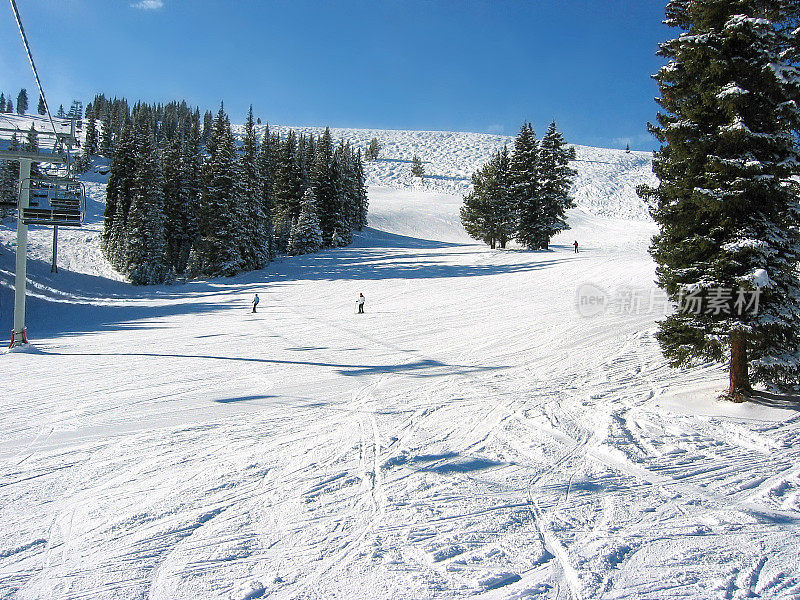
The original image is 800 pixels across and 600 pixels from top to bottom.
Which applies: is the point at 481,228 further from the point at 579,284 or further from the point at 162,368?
the point at 162,368

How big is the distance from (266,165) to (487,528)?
60.6m

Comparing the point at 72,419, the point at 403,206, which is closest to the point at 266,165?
the point at 403,206

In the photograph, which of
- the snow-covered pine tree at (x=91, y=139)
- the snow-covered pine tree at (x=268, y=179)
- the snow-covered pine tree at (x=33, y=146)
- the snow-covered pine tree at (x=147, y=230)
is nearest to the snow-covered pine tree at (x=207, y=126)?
the snow-covered pine tree at (x=91, y=139)

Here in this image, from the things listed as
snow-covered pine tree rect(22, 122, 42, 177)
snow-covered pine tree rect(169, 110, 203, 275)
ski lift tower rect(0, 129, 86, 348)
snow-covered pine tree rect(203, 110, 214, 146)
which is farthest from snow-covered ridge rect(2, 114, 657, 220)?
ski lift tower rect(0, 129, 86, 348)

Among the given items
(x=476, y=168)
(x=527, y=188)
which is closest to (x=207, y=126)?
(x=476, y=168)

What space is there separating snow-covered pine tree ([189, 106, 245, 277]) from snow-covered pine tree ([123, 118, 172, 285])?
295 cm

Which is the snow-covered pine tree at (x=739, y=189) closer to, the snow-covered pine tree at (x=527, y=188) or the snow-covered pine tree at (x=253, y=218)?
the snow-covered pine tree at (x=527, y=188)

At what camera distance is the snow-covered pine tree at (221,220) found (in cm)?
4000

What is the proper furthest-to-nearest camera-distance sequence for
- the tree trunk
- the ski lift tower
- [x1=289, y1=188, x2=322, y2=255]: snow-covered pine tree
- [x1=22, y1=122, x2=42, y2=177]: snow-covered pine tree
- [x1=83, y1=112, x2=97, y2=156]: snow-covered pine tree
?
[x1=83, y1=112, x2=97, y2=156]: snow-covered pine tree < [x1=289, y1=188, x2=322, y2=255]: snow-covered pine tree < the ski lift tower < [x1=22, y1=122, x2=42, y2=177]: snow-covered pine tree < the tree trunk

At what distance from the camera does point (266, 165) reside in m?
59.7

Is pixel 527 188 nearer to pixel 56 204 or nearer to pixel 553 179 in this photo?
pixel 553 179

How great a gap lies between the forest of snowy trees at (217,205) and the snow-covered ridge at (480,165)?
63.2 metres

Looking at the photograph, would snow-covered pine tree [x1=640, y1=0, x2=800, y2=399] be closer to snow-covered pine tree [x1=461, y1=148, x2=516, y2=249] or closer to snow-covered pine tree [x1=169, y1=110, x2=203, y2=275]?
snow-covered pine tree [x1=461, y1=148, x2=516, y2=249]

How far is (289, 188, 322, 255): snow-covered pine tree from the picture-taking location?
49.0 meters
